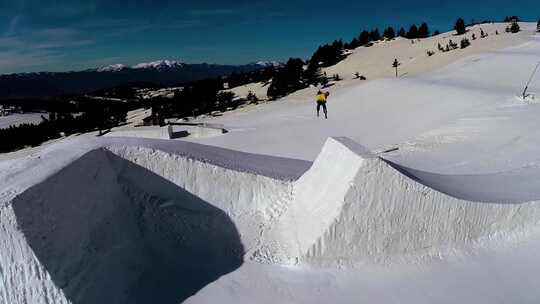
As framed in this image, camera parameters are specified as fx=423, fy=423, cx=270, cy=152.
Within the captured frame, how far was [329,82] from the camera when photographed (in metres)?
38.8

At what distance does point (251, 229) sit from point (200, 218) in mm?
890

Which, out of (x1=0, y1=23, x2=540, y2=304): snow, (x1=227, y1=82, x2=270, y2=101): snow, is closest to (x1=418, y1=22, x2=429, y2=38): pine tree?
(x1=227, y1=82, x2=270, y2=101): snow

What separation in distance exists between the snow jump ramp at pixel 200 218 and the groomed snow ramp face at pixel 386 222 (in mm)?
16

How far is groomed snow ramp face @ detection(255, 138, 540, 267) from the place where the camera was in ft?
20.3

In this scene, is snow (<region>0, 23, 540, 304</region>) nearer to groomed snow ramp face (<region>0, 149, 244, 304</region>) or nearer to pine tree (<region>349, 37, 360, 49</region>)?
groomed snow ramp face (<region>0, 149, 244, 304</region>)

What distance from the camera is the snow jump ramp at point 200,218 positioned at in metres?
5.05

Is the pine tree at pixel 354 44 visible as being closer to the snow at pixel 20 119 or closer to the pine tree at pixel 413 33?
the pine tree at pixel 413 33

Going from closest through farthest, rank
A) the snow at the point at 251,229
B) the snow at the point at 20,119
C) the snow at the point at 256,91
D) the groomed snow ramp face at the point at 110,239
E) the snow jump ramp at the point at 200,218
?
the groomed snow ramp face at the point at 110,239
the snow jump ramp at the point at 200,218
the snow at the point at 251,229
the snow at the point at 256,91
the snow at the point at 20,119

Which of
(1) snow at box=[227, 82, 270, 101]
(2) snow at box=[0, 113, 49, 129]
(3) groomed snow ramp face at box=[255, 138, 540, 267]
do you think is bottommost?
(2) snow at box=[0, 113, 49, 129]

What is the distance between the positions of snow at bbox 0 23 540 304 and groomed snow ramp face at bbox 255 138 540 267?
0.8 inches

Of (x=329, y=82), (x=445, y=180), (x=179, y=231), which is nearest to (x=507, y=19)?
(x=329, y=82)

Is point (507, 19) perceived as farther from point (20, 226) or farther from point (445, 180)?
point (20, 226)

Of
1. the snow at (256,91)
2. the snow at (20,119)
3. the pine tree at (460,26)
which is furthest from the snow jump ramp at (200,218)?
the snow at (20,119)

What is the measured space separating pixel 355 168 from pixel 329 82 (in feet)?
110
